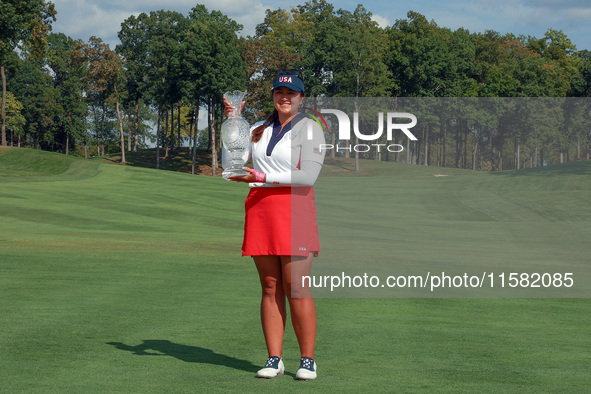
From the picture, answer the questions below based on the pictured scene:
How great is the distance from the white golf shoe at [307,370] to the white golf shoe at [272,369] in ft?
0.71

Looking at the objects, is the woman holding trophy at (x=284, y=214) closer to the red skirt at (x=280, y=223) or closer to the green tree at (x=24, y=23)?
the red skirt at (x=280, y=223)

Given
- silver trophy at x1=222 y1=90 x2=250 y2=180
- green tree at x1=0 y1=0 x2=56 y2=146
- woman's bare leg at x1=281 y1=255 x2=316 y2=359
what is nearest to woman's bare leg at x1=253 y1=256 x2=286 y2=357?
woman's bare leg at x1=281 y1=255 x2=316 y2=359

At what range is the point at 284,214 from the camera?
6512 millimetres

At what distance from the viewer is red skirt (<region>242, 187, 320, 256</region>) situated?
21.2 feet

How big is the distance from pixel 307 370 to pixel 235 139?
79.8 inches

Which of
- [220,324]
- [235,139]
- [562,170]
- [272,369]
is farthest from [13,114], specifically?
[272,369]

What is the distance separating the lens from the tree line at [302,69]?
62.0ft

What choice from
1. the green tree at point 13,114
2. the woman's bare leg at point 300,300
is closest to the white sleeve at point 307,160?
the woman's bare leg at point 300,300

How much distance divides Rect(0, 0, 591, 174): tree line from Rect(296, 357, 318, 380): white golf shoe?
5.10 m

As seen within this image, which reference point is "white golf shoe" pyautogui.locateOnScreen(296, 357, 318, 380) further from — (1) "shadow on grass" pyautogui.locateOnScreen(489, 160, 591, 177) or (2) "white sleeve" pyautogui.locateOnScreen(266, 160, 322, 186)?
(1) "shadow on grass" pyautogui.locateOnScreen(489, 160, 591, 177)

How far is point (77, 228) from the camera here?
25875mm

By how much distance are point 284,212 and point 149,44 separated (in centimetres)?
9411

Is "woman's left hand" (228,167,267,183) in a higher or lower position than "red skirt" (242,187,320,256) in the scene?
higher

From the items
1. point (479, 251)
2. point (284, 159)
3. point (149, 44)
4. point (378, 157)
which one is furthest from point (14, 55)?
point (284, 159)
